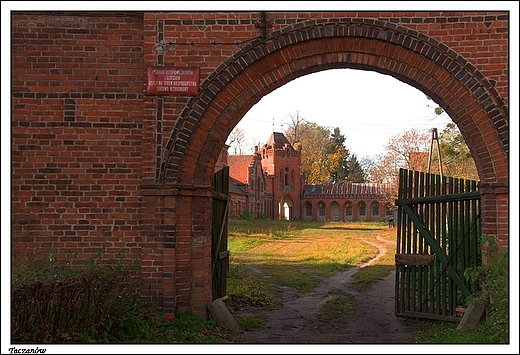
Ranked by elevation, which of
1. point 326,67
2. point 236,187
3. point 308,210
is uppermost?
point 326,67

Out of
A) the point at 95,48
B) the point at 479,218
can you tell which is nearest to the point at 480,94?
the point at 479,218

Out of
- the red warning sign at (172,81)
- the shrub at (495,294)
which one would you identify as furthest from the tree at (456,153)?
the red warning sign at (172,81)

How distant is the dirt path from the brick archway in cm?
224

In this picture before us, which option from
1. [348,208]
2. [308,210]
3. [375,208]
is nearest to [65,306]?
[308,210]

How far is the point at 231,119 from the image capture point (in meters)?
8.38

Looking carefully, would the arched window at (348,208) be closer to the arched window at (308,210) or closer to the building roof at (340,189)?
the building roof at (340,189)

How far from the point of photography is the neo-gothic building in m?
62.0

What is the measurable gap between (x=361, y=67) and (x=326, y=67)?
504 mm

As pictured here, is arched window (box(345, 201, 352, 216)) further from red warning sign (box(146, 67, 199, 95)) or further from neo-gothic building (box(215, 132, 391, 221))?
red warning sign (box(146, 67, 199, 95))

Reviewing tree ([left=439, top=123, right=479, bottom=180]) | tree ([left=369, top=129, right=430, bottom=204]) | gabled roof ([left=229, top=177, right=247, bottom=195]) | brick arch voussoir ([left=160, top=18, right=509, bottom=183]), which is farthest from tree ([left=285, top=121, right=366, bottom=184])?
brick arch voussoir ([left=160, top=18, right=509, bottom=183])

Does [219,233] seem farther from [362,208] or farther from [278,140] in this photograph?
[362,208]

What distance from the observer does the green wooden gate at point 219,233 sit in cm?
951

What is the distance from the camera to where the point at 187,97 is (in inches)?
321

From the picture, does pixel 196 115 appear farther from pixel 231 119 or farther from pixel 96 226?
pixel 96 226
